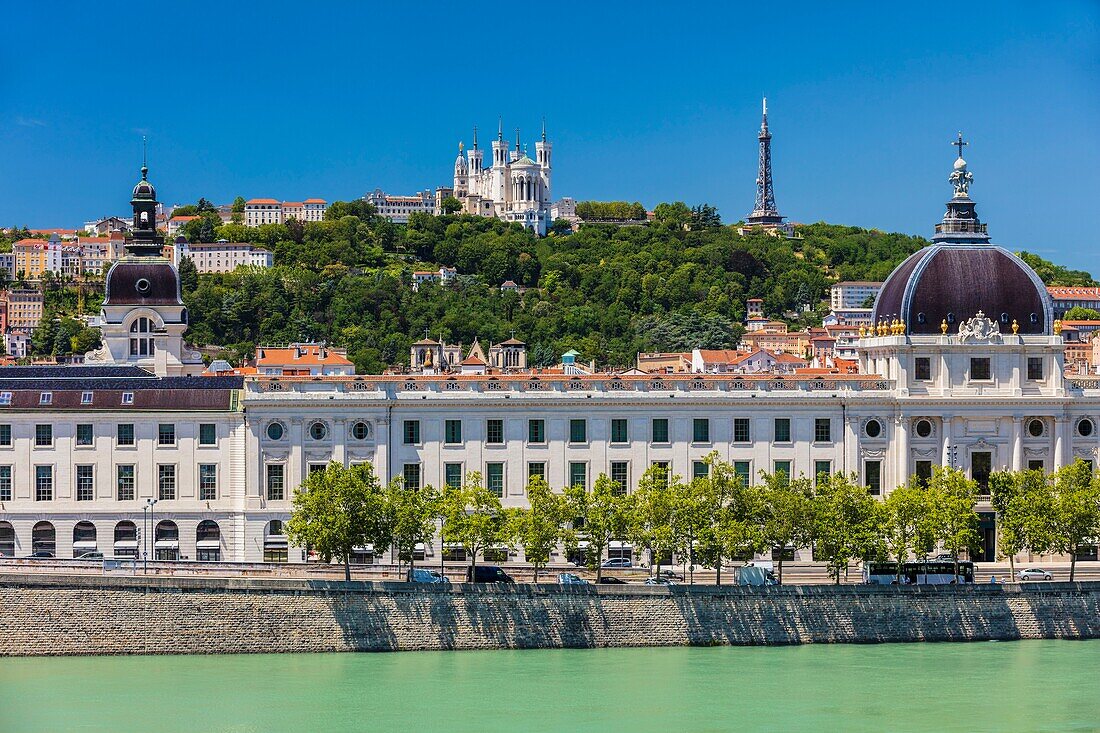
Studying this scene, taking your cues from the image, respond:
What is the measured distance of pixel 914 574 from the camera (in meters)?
63.2

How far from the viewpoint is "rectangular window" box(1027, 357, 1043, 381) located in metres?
72.4

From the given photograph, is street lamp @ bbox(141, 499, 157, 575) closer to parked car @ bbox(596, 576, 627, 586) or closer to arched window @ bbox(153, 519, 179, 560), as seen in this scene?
arched window @ bbox(153, 519, 179, 560)

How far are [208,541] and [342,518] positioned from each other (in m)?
8.16

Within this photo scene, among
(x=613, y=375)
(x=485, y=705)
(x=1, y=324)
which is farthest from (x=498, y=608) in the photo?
(x=1, y=324)

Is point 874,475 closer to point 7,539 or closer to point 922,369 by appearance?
point 922,369

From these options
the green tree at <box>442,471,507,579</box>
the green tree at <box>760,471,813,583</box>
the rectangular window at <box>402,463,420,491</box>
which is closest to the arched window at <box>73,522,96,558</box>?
the rectangular window at <box>402,463,420,491</box>

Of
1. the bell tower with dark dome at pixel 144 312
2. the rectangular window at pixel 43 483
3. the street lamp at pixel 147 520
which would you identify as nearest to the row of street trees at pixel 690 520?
the street lamp at pixel 147 520

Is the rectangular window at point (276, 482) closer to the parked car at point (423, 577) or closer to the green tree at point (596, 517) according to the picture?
the parked car at point (423, 577)

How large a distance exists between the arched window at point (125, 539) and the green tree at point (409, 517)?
8.89m

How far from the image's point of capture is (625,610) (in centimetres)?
6034

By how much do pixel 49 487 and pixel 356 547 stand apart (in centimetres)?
1040

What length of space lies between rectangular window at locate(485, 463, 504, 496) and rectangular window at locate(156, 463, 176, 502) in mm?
9375

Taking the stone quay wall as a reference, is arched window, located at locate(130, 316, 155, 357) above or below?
above

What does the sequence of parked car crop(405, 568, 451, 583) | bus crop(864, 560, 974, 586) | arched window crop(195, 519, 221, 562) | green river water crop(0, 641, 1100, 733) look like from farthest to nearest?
arched window crop(195, 519, 221, 562) < bus crop(864, 560, 974, 586) < parked car crop(405, 568, 451, 583) < green river water crop(0, 641, 1100, 733)
